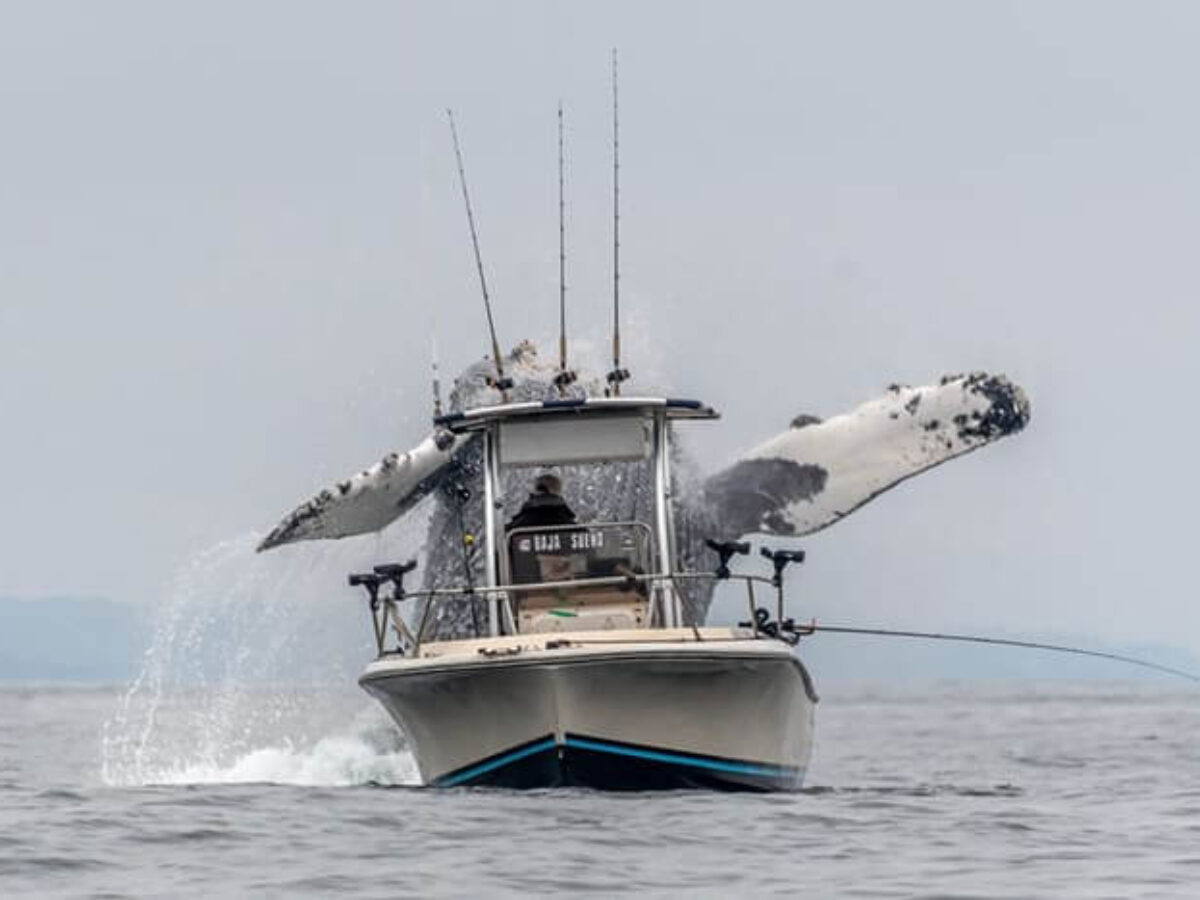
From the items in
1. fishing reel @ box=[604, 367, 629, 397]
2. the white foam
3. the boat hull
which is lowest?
the white foam

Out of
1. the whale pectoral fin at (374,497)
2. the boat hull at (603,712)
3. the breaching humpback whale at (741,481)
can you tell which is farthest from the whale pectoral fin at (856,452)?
the boat hull at (603,712)

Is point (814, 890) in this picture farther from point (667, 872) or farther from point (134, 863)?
point (134, 863)

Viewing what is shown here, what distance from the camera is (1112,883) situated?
17.6m

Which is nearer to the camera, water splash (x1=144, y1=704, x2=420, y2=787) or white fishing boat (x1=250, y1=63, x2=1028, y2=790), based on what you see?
white fishing boat (x1=250, y1=63, x2=1028, y2=790)

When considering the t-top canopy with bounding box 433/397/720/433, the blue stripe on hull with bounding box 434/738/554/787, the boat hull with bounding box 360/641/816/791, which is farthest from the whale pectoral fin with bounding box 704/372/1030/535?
the blue stripe on hull with bounding box 434/738/554/787

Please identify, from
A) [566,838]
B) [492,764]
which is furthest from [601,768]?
[566,838]

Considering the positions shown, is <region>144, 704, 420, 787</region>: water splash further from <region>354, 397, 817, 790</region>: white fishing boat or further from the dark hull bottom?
the dark hull bottom

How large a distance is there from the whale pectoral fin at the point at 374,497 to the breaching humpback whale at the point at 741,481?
13mm

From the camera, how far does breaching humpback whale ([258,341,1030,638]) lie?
28062 mm

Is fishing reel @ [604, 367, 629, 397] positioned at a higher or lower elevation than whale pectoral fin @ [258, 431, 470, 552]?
higher

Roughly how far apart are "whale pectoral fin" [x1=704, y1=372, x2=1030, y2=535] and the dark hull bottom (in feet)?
20.2

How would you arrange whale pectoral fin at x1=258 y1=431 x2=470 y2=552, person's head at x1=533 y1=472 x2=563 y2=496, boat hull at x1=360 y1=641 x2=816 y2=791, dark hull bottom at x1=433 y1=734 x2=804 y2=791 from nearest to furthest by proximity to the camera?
boat hull at x1=360 y1=641 x2=816 y2=791 < dark hull bottom at x1=433 y1=734 x2=804 y2=791 < person's head at x1=533 y1=472 x2=563 y2=496 < whale pectoral fin at x1=258 y1=431 x2=470 y2=552

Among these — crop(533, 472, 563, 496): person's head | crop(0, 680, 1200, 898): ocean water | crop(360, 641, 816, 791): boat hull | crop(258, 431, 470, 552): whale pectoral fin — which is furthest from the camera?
crop(258, 431, 470, 552): whale pectoral fin

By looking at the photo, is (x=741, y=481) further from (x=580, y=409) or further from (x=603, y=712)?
(x=603, y=712)
